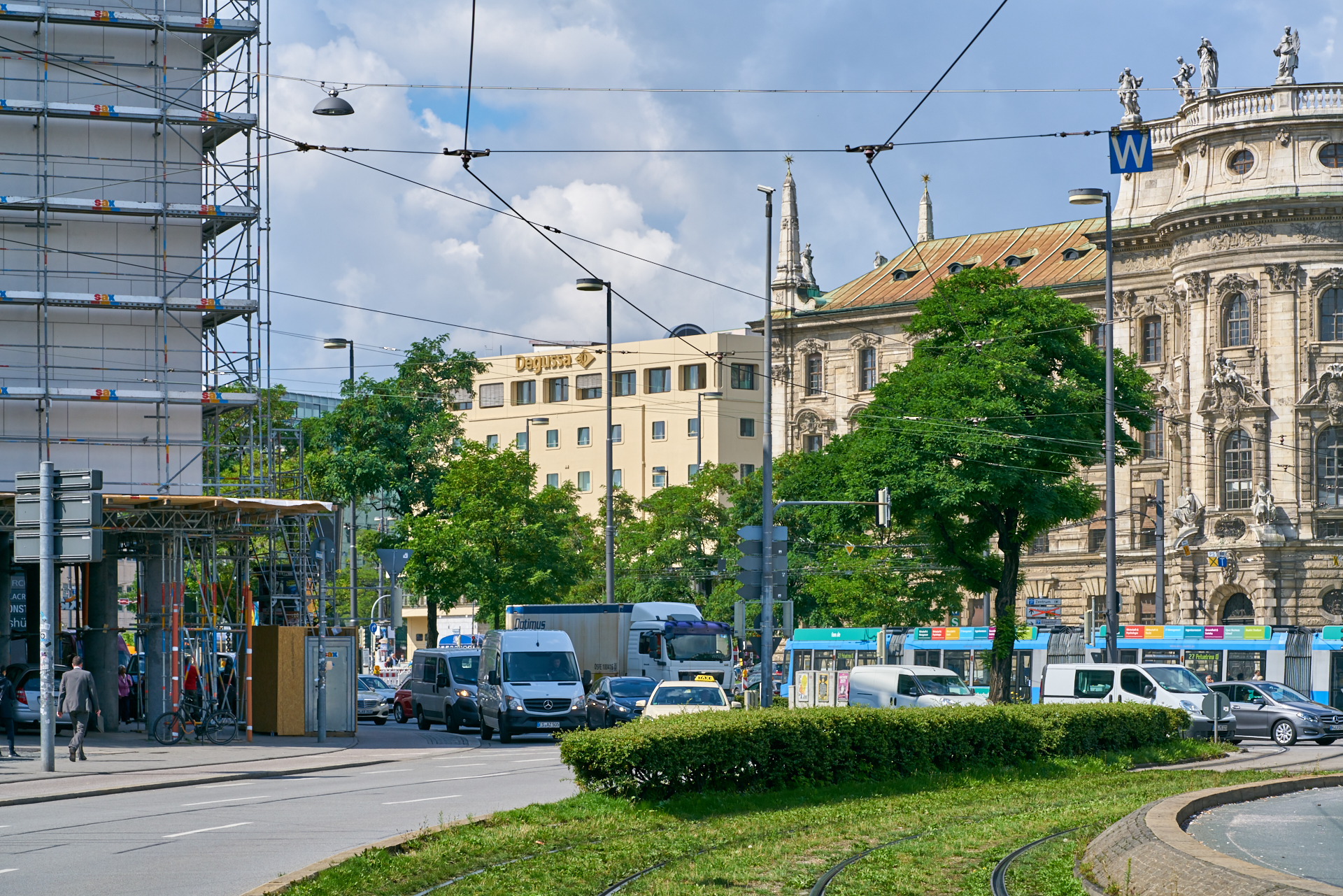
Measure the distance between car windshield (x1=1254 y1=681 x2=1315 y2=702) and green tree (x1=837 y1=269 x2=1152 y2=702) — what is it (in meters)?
9.28

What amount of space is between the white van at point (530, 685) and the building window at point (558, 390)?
7399 cm

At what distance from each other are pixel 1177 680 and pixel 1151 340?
39.7 m

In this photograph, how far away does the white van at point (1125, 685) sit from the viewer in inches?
1359

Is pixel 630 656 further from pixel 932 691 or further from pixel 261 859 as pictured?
pixel 261 859

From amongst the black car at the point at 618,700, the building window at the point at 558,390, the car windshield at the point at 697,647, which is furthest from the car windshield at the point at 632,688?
the building window at the point at 558,390

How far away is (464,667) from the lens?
41.9m

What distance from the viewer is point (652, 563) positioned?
253 ft

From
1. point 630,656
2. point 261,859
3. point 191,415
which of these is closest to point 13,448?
point 191,415

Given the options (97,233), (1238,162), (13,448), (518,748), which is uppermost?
(1238,162)

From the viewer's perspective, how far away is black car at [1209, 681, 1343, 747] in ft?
126

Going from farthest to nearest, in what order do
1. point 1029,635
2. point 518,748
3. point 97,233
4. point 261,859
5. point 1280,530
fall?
point 1280,530
point 1029,635
point 97,233
point 518,748
point 261,859

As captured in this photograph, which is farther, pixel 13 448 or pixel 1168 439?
pixel 1168 439

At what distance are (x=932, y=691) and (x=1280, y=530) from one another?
3409cm

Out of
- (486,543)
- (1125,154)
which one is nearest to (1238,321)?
(486,543)
